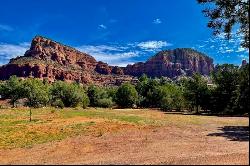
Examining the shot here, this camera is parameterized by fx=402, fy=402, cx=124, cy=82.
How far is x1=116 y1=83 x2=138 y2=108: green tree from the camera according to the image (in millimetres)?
129125

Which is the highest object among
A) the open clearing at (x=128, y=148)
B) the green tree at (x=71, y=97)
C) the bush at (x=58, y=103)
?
the green tree at (x=71, y=97)

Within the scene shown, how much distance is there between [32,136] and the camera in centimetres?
3919

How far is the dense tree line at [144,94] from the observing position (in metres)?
68.6

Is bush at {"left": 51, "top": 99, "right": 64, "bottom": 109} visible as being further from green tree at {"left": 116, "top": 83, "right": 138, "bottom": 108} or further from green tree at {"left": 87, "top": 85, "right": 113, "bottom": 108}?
green tree at {"left": 116, "top": 83, "right": 138, "bottom": 108}

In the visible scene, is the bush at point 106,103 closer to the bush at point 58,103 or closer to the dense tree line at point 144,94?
the dense tree line at point 144,94

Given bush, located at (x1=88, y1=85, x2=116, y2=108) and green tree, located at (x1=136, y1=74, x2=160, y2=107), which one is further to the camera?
bush, located at (x1=88, y1=85, x2=116, y2=108)

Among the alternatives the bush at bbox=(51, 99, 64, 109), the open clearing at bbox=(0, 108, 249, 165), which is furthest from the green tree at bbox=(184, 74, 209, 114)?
the open clearing at bbox=(0, 108, 249, 165)

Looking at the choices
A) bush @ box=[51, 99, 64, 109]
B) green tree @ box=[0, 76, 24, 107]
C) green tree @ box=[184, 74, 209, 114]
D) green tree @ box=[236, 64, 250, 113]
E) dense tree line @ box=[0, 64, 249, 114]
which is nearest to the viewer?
green tree @ box=[236, 64, 250, 113]

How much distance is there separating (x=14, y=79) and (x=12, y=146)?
119 metres

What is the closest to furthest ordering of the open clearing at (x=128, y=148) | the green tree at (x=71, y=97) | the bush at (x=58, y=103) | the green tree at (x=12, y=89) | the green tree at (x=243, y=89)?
the green tree at (x=243, y=89) → the open clearing at (x=128, y=148) → the bush at (x=58, y=103) → the green tree at (x=71, y=97) → the green tree at (x=12, y=89)

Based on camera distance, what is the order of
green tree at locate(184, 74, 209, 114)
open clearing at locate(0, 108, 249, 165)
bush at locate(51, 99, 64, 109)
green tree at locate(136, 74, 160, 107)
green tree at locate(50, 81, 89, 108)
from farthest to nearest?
green tree at locate(136, 74, 160, 107), green tree at locate(50, 81, 89, 108), bush at locate(51, 99, 64, 109), green tree at locate(184, 74, 209, 114), open clearing at locate(0, 108, 249, 165)

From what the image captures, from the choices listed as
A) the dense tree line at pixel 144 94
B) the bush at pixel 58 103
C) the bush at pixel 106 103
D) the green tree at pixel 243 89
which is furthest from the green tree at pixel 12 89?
the green tree at pixel 243 89

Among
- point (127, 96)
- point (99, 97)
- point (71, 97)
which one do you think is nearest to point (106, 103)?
point (127, 96)

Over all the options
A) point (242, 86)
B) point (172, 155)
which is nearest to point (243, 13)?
point (242, 86)
